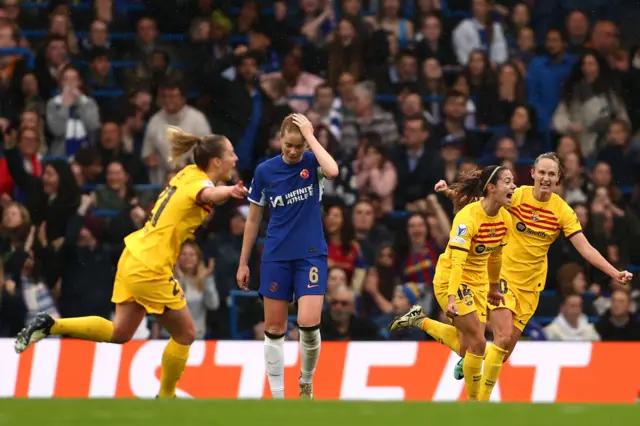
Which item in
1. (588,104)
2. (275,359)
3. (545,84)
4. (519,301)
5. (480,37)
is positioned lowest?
(275,359)

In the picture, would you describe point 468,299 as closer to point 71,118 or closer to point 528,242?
point 528,242

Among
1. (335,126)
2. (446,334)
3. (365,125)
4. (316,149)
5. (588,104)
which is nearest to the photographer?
(316,149)

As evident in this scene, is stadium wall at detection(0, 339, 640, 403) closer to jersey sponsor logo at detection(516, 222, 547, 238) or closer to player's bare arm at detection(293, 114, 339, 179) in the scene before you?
jersey sponsor logo at detection(516, 222, 547, 238)

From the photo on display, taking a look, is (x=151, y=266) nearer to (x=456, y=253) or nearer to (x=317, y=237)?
(x=317, y=237)

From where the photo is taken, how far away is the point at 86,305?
55.2ft

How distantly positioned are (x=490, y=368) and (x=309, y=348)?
174 centimetres

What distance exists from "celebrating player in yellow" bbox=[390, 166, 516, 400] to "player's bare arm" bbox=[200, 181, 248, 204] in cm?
219

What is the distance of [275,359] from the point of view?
1237cm

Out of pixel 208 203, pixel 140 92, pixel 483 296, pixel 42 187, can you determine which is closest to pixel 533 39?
pixel 140 92

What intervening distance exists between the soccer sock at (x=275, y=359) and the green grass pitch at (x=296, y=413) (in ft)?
7.17

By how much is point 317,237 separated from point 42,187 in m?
6.34

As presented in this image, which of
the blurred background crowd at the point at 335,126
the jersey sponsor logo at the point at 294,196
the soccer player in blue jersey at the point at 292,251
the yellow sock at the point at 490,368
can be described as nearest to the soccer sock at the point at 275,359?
the soccer player in blue jersey at the point at 292,251

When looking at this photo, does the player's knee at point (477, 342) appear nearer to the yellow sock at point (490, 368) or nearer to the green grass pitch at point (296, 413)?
the yellow sock at point (490, 368)

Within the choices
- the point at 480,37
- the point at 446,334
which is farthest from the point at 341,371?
the point at 480,37
